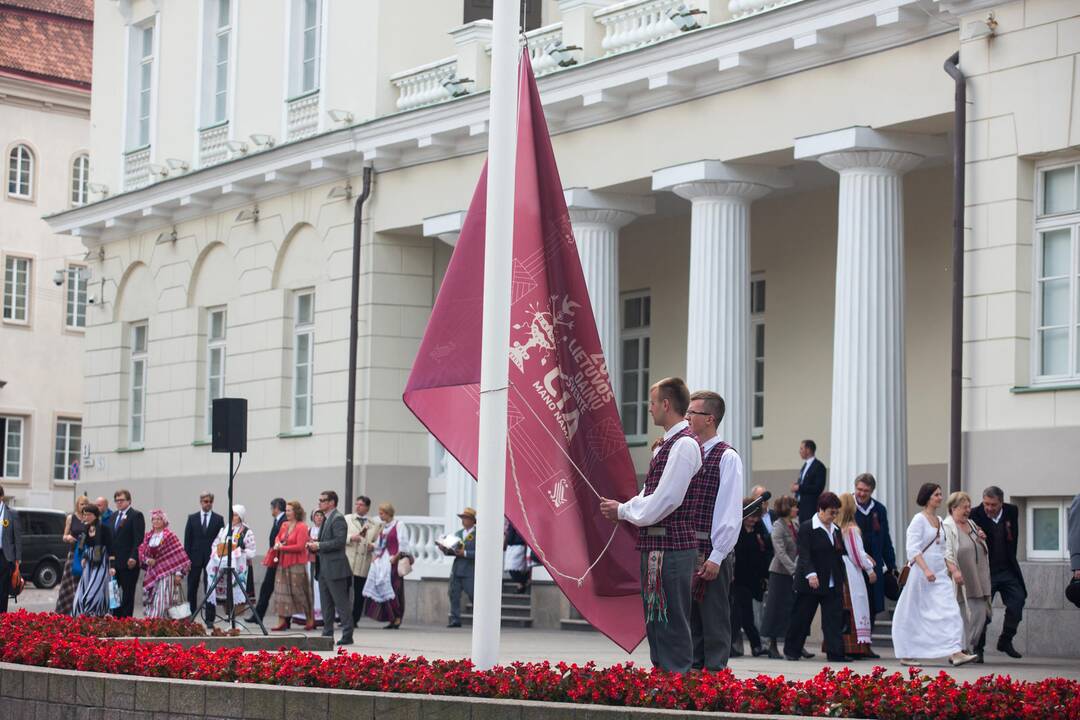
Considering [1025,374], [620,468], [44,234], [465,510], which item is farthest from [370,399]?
[44,234]

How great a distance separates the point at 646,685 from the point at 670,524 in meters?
1.26

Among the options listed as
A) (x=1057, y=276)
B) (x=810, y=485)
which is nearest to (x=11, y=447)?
(x=810, y=485)

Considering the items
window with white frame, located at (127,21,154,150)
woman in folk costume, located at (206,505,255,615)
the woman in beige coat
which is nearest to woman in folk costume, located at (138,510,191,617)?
woman in folk costume, located at (206,505,255,615)

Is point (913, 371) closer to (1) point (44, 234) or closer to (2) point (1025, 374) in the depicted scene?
(2) point (1025, 374)

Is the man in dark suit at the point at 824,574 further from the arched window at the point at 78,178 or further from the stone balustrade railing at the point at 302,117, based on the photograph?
the arched window at the point at 78,178

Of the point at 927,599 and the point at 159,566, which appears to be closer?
the point at 927,599

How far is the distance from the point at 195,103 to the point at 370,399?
317 inches

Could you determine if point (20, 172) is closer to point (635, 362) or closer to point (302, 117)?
point (302, 117)

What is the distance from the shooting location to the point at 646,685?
10156 millimetres

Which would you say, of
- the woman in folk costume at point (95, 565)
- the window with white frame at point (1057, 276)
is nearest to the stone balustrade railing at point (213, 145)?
the woman in folk costume at point (95, 565)

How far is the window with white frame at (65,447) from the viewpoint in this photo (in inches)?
2372

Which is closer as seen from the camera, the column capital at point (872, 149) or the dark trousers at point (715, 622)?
the dark trousers at point (715, 622)

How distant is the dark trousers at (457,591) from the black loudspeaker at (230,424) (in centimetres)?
503

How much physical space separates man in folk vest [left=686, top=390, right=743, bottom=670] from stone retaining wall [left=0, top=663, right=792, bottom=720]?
1557mm
